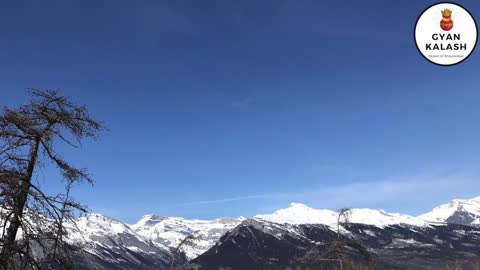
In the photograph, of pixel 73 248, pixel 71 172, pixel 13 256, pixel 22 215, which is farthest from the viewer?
pixel 71 172

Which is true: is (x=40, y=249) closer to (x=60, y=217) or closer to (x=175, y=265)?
(x=60, y=217)

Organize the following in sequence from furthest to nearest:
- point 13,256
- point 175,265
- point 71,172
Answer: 1. point 175,265
2. point 71,172
3. point 13,256

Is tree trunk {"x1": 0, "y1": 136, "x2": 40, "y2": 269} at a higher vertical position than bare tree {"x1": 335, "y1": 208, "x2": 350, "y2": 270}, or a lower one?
lower

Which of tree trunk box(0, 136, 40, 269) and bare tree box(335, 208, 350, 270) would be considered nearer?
tree trunk box(0, 136, 40, 269)

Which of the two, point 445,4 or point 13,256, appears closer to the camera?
point 13,256

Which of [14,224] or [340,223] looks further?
[340,223]

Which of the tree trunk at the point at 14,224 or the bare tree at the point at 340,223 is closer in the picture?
the tree trunk at the point at 14,224

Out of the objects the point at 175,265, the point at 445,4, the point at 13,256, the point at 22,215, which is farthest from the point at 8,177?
the point at 175,265

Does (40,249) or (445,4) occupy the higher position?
(445,4)

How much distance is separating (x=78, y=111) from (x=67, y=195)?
85.8 inches

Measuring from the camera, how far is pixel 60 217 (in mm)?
11695

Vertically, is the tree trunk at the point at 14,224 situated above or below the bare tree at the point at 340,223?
below

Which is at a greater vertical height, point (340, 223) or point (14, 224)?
point (340, 223)

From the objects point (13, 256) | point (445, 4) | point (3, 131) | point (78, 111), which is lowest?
point (13, 256)
